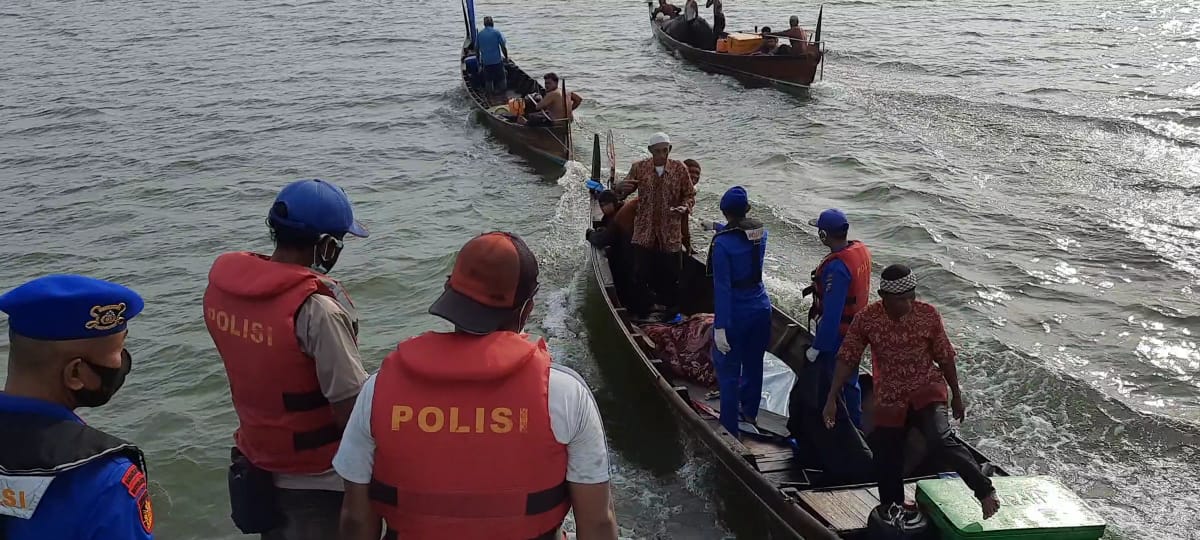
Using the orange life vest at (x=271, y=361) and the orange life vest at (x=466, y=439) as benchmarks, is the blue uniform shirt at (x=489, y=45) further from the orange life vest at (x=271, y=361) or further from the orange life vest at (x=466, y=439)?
the orange life vest at (x=466, y=439)

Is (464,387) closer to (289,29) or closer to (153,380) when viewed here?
(153,380)

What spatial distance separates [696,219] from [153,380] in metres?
7.75

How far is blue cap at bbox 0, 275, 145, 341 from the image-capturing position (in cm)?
233

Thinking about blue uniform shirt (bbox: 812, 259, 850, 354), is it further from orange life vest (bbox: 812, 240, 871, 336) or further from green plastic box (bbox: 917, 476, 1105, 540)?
green plastic box (bbox: 917, 476, 1105, 540)

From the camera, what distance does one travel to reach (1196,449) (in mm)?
7957

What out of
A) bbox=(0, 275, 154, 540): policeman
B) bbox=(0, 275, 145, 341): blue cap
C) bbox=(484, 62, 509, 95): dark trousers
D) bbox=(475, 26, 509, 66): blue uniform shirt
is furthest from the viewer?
bbox=(484, 62, 509, 95): dark trousers

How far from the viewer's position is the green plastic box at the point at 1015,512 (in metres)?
4.39

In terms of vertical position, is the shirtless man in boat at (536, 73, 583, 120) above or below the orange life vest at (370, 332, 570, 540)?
below

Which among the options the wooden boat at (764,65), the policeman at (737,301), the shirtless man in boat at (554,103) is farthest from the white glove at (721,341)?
the wooden boat at (764,65)

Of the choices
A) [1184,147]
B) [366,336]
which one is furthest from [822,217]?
[1184,147]

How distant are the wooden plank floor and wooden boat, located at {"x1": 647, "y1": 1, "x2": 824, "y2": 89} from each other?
15945 millimetres

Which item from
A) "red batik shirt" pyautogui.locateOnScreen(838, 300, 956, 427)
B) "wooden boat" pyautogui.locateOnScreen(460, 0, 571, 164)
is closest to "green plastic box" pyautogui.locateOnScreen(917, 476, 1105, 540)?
"red batik shirt" pyautogui.locateOnScreen(838, 300, 956, 427)

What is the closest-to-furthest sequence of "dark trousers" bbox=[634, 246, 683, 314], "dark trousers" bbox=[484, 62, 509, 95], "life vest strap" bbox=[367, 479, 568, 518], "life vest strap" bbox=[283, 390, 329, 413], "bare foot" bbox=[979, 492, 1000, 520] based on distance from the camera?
"life vest strap" bbox=[367, 479, 568, 518] < "life vest strap" bbox=[283, 390, 329, 413] < "bare foot" bbox=[979, 492, 1000, 520] < "dark trousers" bbox=[634, 246, 683, 314] < "dark trousers" bbox=[484, 62, 509, 95]

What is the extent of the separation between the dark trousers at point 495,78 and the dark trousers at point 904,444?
14.9m
